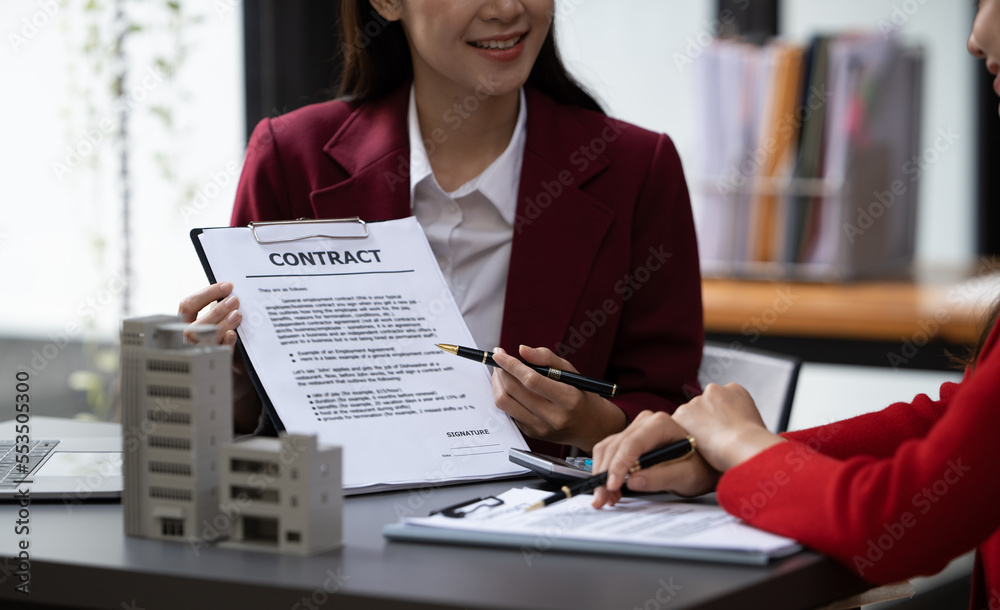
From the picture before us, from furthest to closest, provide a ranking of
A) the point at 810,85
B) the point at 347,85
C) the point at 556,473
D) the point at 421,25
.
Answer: the point at 810,85 → the point at 347,85 → the point at 421,25 → the point at 556,473

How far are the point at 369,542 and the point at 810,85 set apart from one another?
7.20 ft

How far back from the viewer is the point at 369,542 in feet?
2.87

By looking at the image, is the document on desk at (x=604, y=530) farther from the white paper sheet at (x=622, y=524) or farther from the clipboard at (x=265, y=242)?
the clipboard at (x=265, y=242)

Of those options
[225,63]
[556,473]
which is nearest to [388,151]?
[556,473]

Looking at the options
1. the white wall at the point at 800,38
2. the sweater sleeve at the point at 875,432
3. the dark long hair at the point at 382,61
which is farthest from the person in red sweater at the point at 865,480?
the white wall at the point at 800,38

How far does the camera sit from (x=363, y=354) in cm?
111

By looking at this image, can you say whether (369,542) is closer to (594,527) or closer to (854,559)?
(594,527)

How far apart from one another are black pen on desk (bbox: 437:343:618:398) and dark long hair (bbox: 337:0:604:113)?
0.59 meters

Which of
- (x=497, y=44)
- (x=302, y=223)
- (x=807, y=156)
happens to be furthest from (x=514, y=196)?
(x=807, y=156)

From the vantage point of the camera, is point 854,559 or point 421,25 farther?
point 421,25

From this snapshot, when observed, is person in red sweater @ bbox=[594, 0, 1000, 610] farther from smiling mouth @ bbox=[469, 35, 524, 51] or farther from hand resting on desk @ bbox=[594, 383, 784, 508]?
smiling mouth @ bbox=[469, 35, 524, 51]

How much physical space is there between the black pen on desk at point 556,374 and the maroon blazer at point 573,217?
273mm

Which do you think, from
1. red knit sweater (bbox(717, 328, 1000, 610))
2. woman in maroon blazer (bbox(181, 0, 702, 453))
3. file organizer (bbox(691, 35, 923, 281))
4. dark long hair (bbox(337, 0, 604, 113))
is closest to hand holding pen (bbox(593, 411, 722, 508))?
red knit sweater (bbox(717, 328, 1000, 610))

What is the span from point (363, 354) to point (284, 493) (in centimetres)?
29
